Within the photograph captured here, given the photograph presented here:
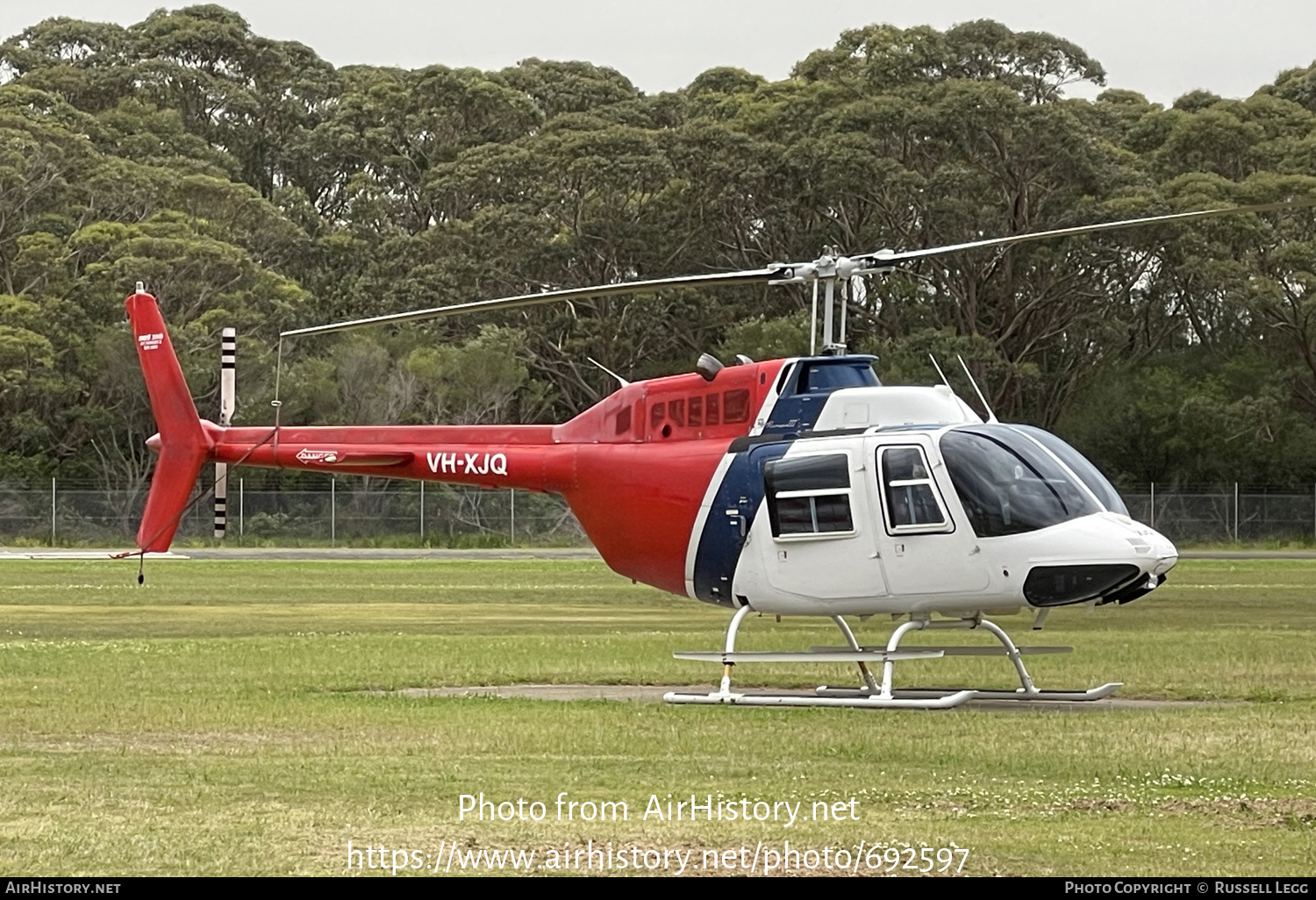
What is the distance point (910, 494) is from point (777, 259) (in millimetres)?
56924

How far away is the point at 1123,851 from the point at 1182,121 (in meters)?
67.7

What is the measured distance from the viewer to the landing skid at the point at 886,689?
54.7 feet

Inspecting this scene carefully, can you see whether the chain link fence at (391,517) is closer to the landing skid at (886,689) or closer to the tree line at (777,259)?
the tree line at (777,259)

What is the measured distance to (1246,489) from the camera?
226 feet

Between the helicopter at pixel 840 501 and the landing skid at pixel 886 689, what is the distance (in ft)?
0.08

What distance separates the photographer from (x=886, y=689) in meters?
16.7

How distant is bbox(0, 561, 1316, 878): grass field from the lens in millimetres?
9906

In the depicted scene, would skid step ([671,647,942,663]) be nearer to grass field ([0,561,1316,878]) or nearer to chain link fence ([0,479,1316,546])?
grass field ([0,561,1316,878])

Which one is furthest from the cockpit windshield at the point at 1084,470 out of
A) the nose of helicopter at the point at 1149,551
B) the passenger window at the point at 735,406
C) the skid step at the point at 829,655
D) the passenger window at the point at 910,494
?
the passenger window at the point at 735,406

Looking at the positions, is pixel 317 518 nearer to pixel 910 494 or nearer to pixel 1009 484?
pixel 910 494

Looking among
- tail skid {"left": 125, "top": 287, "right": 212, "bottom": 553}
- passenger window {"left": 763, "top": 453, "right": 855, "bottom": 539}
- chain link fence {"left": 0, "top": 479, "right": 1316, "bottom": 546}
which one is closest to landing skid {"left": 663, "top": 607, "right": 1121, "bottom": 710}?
passenger window {"left": 763, "top": 453, "right": 855, "bottom": 539}

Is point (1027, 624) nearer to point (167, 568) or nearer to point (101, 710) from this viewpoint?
point (101, 710)

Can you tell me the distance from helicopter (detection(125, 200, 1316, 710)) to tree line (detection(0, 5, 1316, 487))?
4612 centimetres

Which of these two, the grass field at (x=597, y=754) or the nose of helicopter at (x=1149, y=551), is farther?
the nose of helicopter at (x=1149, y=551)
